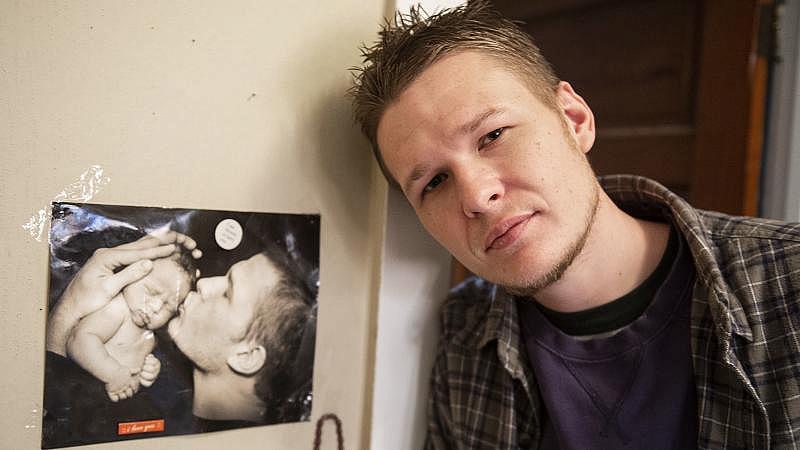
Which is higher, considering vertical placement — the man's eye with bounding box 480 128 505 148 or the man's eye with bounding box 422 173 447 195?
the man's eye with bounding box 480 128 505 148

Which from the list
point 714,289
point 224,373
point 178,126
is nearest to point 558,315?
point 714,289

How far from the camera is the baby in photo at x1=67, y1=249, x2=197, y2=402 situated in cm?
62

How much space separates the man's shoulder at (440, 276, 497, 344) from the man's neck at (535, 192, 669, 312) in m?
0.13

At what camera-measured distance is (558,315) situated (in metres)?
0.84

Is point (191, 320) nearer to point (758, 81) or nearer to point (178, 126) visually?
point (178, 126)

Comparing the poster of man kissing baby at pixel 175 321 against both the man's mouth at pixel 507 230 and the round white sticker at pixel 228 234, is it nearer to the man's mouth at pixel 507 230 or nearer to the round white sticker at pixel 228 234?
the round white sticker at pixel 228 234

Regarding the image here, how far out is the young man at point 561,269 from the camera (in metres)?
0.68

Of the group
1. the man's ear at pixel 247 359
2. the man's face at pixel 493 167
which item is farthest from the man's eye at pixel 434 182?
the man's ear at pixel 247 359

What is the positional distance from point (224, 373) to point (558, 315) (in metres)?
0.52

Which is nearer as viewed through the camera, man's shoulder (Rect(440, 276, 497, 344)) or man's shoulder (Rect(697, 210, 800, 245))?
man's shoulder (Rect(697, 210, 800, 245))

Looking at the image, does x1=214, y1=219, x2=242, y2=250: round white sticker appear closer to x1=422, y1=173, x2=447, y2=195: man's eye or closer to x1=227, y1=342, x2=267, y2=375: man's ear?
x1=227, y1=342, x2=267, y2=375: man's ear

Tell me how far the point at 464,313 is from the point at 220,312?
42cm

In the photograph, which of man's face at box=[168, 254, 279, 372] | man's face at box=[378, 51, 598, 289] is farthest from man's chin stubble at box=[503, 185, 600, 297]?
man's face at box=[168, 254, 279, 372]

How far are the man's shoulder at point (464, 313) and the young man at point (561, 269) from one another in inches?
0.9
